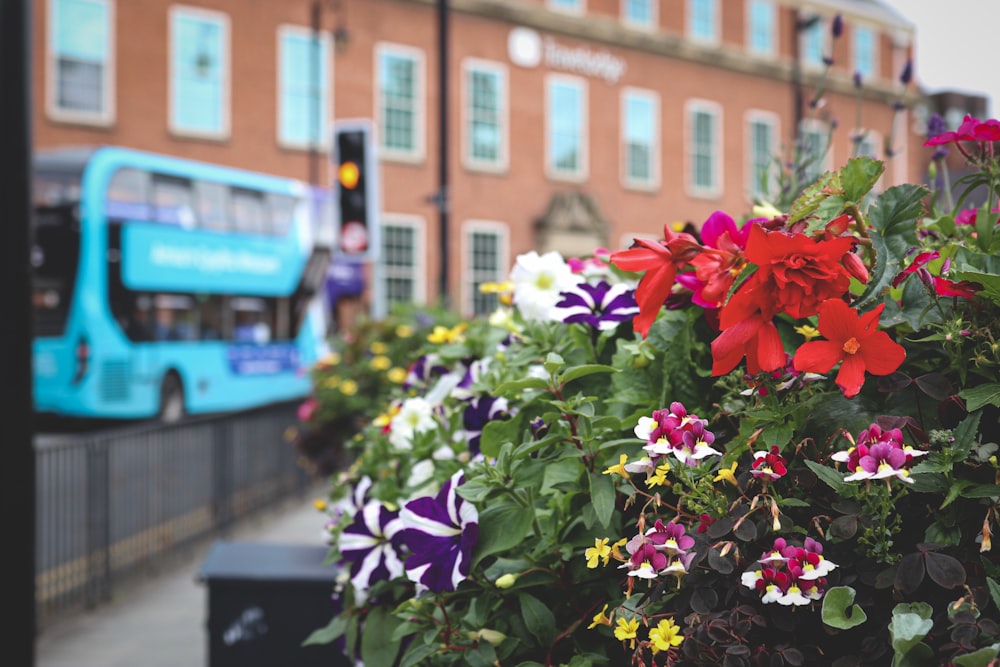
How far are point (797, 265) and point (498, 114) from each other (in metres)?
25.4

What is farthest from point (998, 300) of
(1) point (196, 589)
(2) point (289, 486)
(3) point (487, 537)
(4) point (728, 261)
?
(2) point (289, 486)

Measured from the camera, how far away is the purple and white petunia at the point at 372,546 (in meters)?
1.60

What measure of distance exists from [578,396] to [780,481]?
11.7 inches

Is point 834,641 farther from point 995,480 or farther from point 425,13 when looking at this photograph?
point 425,13

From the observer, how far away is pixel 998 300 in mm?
1137

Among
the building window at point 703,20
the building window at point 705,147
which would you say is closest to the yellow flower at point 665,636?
the building window at point 705,147

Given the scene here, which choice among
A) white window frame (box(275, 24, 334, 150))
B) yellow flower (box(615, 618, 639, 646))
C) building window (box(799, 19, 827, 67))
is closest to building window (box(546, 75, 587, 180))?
white window frame (box(275, 24, 334, 150))

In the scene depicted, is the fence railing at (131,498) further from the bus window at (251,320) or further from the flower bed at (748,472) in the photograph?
the bus window at (251,320)

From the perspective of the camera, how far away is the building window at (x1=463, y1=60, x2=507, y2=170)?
25359 millimetres

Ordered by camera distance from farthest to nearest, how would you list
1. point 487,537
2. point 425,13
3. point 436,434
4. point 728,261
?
point 425,13
point 436,434
point 487,537
point 728,261

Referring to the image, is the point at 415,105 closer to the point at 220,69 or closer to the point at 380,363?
the point at 220,69

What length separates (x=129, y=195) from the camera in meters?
16.6

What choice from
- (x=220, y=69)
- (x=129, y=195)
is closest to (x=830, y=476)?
(x=129, y=195)

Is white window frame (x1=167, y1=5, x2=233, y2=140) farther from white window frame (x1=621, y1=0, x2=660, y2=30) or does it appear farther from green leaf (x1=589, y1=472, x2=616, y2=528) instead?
green leaf (x1=589, y1=472, x2=616, y2=528)
